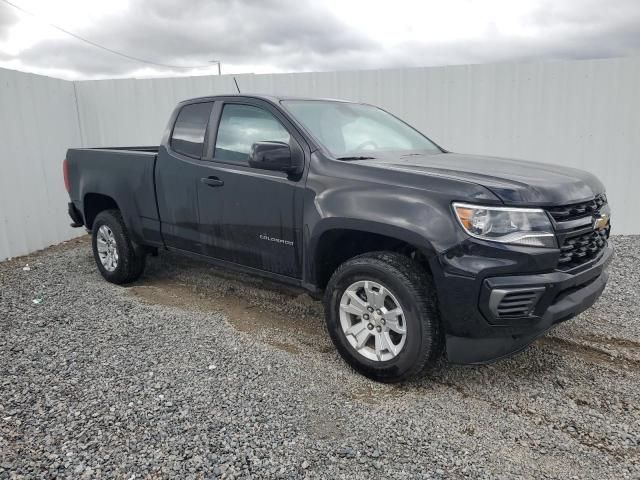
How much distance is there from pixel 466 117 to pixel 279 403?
5495mm

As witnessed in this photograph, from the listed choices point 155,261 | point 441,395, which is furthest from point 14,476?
point 155,261

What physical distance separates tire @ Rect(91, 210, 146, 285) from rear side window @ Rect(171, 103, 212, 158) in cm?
120

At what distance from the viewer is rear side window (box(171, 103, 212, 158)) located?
14.0 ft

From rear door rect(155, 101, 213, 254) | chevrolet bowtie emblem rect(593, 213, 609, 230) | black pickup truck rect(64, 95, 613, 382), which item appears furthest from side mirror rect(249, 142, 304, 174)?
chevrolet bowtie emblem rect(593, 213, 609, 230)

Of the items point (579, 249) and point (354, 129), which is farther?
point (354, 129)

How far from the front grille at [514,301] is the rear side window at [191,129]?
106 inches

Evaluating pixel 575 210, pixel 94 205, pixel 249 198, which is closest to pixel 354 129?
pixel 249 198

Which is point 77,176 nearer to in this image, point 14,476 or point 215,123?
point 215,123

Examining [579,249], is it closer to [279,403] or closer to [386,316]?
[386,316]

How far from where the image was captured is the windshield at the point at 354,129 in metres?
A: 3.63

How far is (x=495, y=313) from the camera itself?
2.67 m

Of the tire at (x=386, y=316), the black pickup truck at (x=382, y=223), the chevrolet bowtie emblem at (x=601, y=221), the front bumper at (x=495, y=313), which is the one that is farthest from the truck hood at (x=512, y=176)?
the tire at (x=386, y=316)

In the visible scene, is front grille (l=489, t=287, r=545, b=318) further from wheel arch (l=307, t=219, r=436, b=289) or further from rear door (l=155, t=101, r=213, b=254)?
rear door (l=155, t=101, r=213, b=254)

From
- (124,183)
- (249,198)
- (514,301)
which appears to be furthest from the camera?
(124,183)
